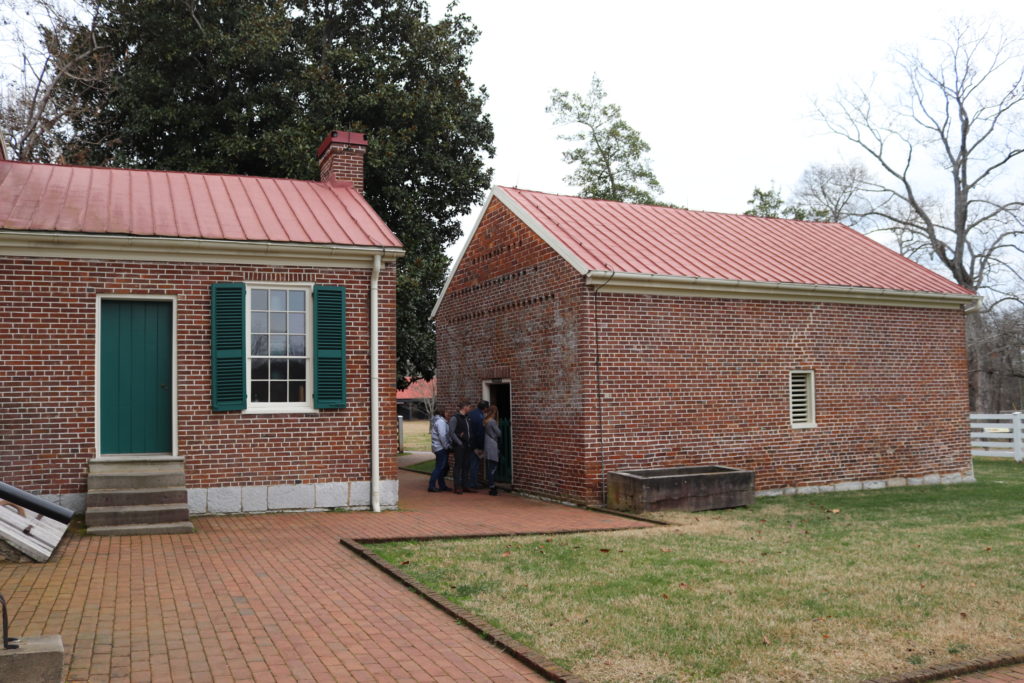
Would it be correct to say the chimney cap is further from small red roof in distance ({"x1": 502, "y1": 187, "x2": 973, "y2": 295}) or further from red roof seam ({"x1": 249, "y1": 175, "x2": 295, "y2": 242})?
small red roof in distance ({"x1": 502, "y1": 187, "x2": 973, "y2": 295})

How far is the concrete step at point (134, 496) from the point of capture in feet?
35.2

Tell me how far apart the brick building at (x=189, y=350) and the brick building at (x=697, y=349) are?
3063 mm

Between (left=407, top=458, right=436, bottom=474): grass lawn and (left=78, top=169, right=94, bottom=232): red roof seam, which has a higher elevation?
(left=78, top=169, right=94, bottom=232): red roof seam

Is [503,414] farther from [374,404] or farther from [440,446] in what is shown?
[374,404]

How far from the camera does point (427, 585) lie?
774cm

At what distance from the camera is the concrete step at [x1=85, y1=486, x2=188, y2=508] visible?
423 inches

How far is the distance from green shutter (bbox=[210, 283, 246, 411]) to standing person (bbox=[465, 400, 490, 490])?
16.0 feet

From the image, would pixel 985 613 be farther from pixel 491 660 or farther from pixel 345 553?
pixel 345 553

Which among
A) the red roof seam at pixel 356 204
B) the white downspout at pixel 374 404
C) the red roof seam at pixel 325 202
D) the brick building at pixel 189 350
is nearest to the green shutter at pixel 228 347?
the brick building at pixel 189 350

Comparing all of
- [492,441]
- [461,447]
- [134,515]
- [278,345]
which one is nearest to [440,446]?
[461,447]

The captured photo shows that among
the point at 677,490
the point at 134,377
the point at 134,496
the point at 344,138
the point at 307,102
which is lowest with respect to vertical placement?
the point at 677,490

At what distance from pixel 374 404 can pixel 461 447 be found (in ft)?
11.4

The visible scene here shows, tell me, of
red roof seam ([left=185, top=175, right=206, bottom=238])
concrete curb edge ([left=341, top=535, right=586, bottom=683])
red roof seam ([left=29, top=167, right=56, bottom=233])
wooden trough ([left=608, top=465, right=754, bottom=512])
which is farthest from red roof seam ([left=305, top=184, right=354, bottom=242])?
concrete curb edge ([left=341, top=535, right=586, bottom=683])

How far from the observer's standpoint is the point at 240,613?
267 inches
